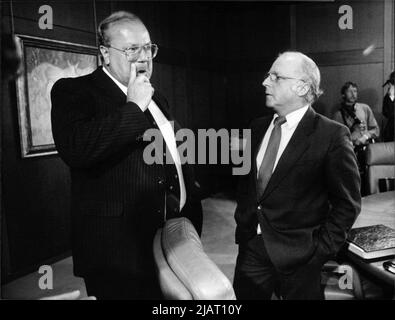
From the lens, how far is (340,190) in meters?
1.44

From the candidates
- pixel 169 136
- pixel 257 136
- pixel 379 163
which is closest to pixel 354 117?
pixel 379 163

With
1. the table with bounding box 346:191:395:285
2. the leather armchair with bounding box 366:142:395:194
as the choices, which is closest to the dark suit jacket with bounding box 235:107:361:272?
the table with bounding box 346:191:395:285

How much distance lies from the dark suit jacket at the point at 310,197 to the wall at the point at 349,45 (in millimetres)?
4445

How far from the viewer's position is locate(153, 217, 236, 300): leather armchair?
671mm

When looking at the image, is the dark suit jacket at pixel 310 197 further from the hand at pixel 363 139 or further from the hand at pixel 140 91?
the hand at pixel 363 139

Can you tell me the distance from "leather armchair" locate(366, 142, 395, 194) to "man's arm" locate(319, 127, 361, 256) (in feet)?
4.24

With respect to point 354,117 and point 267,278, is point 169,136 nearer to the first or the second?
point 267,278

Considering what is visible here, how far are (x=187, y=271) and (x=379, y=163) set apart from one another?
7.57 feet

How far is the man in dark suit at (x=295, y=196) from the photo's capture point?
4.75 feet

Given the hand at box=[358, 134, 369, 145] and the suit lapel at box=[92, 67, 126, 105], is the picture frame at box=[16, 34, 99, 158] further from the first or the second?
the hand at box=[358, 134, 369, 145]

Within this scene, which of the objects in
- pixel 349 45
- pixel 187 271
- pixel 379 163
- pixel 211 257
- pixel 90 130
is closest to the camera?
pixel 187 271

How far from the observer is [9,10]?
102 inches

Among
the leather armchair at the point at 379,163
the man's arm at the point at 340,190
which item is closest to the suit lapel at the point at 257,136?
the man's arm at the point at 340,190

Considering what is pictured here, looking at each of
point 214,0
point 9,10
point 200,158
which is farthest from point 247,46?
point 9,10
